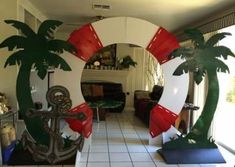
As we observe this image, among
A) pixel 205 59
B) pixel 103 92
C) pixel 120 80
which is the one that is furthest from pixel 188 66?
pixel 120 80

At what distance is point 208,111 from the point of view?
355 cm

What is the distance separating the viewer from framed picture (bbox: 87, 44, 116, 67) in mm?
7574

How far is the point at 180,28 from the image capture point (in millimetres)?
6062

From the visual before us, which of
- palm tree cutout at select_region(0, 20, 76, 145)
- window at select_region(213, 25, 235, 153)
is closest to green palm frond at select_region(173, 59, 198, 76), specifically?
window at select_region(213, 25, 235, 153)

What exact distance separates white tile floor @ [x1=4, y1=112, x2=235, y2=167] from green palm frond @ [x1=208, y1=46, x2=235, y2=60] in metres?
1.43

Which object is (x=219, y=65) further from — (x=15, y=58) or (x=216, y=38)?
(x=15, y=58)

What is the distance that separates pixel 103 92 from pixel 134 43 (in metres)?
3.48

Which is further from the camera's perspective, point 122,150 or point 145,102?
point 145,102

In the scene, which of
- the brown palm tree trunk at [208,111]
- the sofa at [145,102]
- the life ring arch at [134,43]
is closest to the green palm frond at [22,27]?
the life ring arch at [134,43]

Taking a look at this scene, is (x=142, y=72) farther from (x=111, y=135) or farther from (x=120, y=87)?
(x=111, y=135)

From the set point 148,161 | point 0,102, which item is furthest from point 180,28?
point 0,102

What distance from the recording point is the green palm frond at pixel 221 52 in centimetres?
329

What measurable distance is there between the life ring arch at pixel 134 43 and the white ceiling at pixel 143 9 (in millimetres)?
411

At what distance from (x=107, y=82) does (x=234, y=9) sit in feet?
14.6
